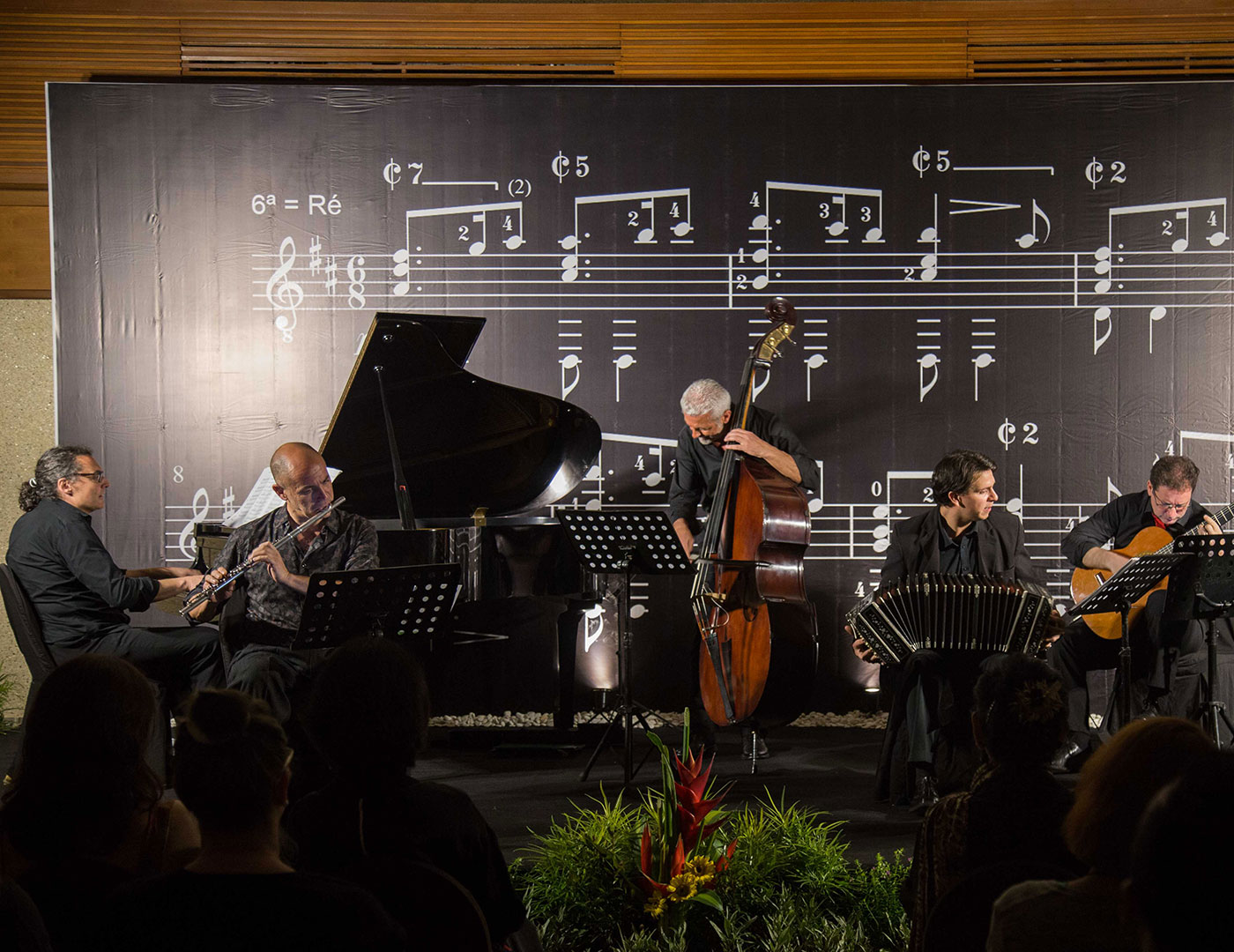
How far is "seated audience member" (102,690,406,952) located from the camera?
4.53 feet

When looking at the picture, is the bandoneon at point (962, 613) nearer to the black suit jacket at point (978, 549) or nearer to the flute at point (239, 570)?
the black suit jacket at point (978, 549)

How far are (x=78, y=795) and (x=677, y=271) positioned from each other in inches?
203

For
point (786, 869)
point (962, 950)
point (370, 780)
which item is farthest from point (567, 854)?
point (962, 950)

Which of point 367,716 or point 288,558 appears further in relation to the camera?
point 288,558

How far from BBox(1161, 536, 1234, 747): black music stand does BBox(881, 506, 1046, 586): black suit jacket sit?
54 cm

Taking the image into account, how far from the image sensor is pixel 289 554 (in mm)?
4715

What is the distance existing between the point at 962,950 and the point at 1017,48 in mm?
6111

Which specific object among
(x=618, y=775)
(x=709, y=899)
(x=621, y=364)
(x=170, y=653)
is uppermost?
(x=621, y=364)

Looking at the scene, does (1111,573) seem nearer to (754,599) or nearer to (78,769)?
(754,599)

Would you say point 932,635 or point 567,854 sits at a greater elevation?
point 932,635

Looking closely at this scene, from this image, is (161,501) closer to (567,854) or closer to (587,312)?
(587,312)

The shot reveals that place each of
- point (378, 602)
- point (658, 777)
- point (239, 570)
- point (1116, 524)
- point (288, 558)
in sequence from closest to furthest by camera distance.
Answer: point (378, 602) → point (239, 570) → point (288, 558) → point (658, 777) → point (1116, 524)

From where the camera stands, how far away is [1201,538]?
4.56 meters

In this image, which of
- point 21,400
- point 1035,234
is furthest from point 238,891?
point 21,400
